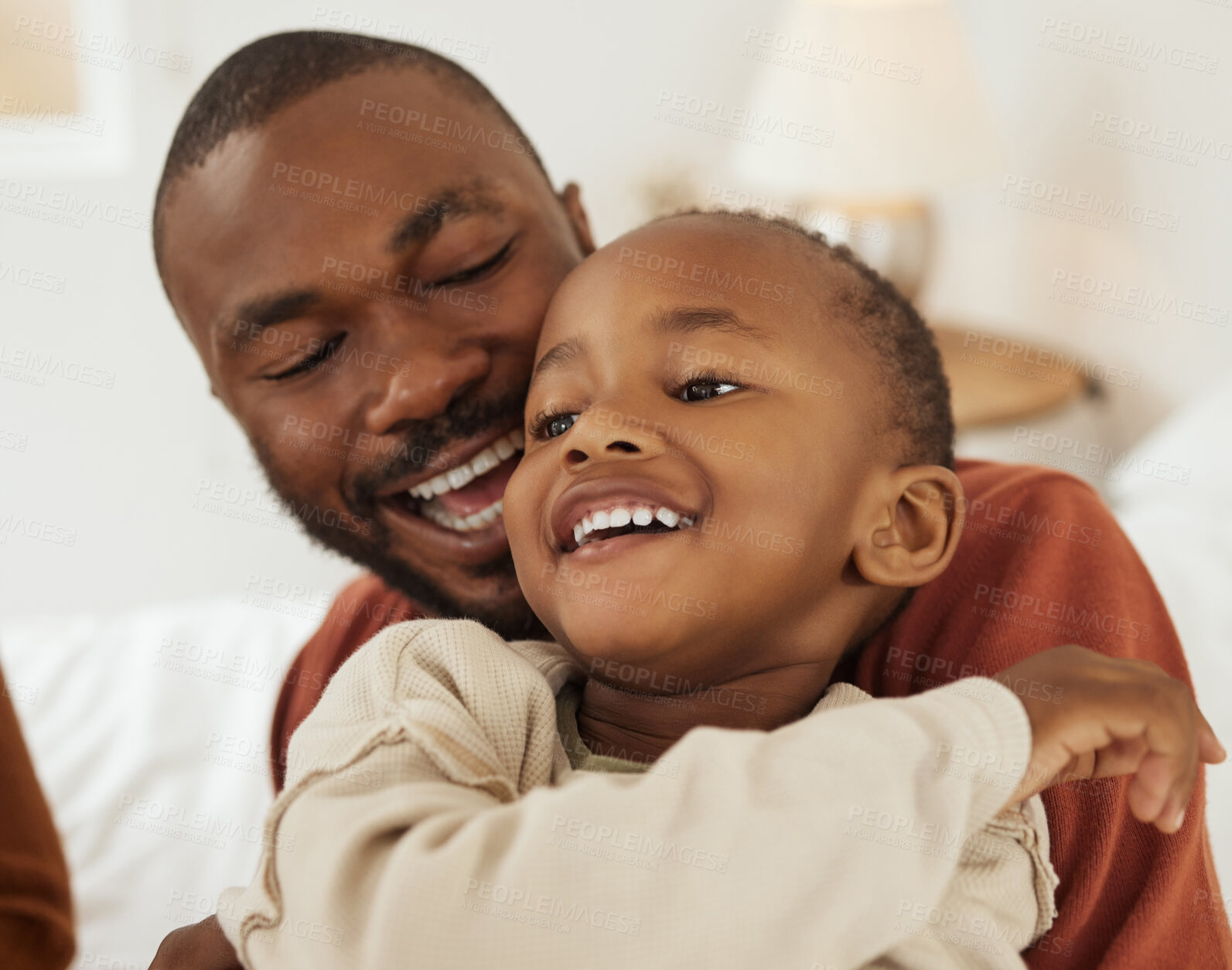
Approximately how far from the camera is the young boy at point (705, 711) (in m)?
0.67

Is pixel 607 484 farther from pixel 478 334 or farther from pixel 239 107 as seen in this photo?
pixel 239 107

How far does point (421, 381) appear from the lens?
3.71 ft

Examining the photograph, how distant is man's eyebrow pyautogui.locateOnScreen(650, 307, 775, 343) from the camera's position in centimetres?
94

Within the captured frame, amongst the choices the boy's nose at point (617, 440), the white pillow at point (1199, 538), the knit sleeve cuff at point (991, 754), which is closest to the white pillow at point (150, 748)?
the boy's nose at point (617, 440)

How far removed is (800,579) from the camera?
92 centimetres

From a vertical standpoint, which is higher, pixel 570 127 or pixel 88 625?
pixel 570 127

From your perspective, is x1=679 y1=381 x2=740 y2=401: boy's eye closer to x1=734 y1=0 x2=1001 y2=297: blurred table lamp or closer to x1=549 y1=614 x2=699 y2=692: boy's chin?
x1=549 y1=614 x2=699 y2=692: boy's chin

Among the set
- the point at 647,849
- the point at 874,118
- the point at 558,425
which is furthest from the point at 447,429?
the point at 874,118

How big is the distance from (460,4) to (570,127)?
1.48 ft

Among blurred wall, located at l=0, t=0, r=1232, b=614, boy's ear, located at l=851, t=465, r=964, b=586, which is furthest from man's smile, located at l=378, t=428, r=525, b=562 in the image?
blurred wall, located at l=0, t=0, r=1232, b=614

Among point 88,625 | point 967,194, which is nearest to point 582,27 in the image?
point 967,194

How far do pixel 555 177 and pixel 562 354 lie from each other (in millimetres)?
2273

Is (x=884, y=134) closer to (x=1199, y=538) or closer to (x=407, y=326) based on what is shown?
(x=1199, y=538)

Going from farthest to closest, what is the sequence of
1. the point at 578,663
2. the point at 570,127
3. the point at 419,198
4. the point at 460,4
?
1. the point at 570,127
2. the point at 460,4
3. the point at 419,198
4. the point at 578,663
